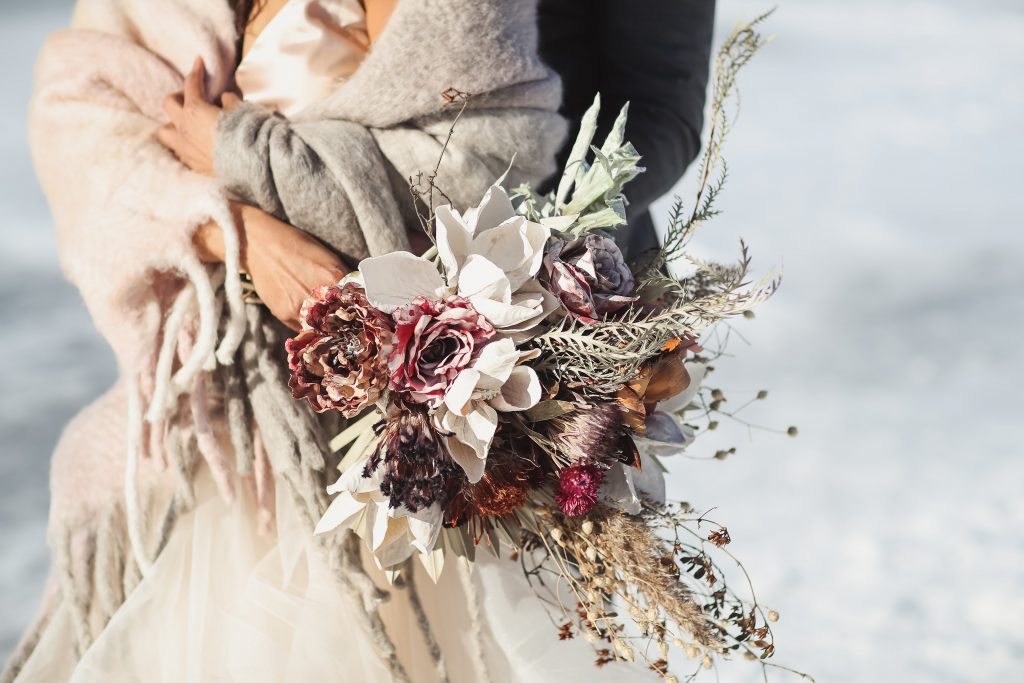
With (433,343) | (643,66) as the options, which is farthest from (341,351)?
(643,66)

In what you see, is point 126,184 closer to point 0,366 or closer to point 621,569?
point 621,569

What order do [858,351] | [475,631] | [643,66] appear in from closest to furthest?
[475,631] → [643,66] → [858,351]

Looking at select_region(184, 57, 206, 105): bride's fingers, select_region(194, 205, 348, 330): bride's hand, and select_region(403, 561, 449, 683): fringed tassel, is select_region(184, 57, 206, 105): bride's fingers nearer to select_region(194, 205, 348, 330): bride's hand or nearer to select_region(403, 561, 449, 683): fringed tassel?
select_region(194, 205, 348, 330): bride's hand

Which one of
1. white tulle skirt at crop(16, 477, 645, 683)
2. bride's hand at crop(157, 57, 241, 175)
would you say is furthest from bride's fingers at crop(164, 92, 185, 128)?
white tulle skirt at crop(16, 477, 645, 683)

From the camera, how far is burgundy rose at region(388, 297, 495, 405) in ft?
1.96

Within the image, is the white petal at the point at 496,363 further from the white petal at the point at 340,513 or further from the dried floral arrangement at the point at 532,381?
the white petal at the point at 340,513

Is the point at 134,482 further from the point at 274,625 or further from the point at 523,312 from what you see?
the point at 523,312

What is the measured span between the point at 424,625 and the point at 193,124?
0.46 metres

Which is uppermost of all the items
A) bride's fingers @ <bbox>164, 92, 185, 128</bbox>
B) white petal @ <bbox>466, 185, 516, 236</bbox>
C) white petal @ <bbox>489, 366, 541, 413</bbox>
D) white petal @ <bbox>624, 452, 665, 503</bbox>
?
bride's fingers @ <bbox>164, 92, 185, 128</bbox>

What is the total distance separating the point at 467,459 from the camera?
63cm

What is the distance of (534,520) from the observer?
0.72 metres

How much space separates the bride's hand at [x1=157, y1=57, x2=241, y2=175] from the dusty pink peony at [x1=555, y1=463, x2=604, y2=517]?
1.25 ft

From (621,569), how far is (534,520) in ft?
0.29

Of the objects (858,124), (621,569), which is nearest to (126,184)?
(621,569)
